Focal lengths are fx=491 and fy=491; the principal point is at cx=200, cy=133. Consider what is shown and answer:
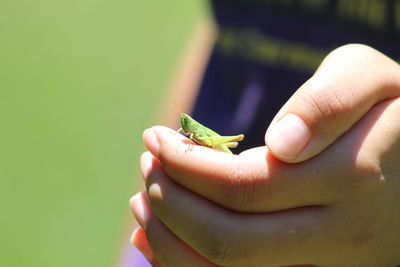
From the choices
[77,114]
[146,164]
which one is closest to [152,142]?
[146,164]

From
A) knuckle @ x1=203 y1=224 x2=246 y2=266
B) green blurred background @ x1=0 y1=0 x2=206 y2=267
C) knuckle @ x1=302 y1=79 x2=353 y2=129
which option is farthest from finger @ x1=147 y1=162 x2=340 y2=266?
green blurred background @ x1=0 y1=0 x2=206 y2=267

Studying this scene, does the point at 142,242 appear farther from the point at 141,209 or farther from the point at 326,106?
the point at 326,106

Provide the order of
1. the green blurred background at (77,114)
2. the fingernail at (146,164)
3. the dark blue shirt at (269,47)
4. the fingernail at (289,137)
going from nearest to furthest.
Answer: the fingernail at (289,137) < the fingernail at (146,164) < the dark blue shirt at (269,47) < the green blurred background at (77,114)

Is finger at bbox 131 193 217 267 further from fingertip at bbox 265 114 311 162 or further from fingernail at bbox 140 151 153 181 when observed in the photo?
fingertip at bbox 265 114 311 162

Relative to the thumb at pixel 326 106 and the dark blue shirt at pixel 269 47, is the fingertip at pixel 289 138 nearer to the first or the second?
the thumb at pixel 326 106

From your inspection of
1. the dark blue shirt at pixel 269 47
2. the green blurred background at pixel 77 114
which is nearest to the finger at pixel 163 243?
the dark blue shirt at pixel 269 47

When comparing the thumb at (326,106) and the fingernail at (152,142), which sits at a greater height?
the thumb at (326,106)

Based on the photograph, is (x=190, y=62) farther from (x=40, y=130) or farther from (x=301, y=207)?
(x=301, y=207)

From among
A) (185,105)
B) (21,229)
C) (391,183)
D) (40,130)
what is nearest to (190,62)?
(185,105)
